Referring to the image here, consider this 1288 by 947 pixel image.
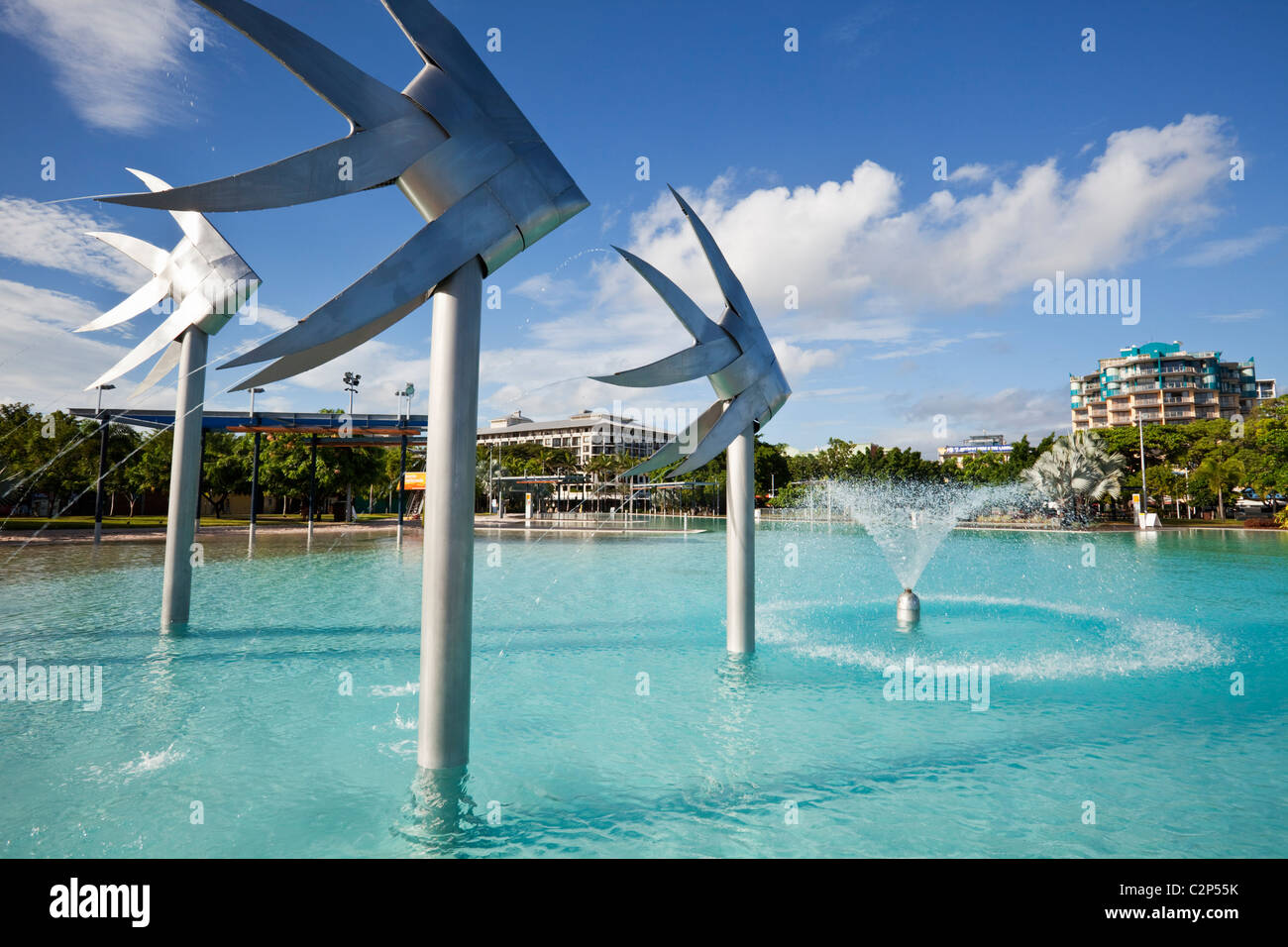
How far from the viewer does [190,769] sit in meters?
6.08

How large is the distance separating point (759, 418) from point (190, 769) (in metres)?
7.71

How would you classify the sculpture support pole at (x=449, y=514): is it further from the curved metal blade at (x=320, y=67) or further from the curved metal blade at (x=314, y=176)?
the curved metal blade at (x=320, y=67)

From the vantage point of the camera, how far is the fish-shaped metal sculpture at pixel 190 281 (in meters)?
10.9

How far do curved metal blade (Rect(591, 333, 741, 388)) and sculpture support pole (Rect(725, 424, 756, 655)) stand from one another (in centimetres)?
122

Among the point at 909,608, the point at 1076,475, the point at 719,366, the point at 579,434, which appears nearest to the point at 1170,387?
the point at 1076,475

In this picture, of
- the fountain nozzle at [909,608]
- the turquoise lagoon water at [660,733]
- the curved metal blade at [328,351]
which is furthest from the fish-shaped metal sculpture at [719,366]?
the fountain nozzle at [909,608]

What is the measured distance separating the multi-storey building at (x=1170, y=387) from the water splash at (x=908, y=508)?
193 ft

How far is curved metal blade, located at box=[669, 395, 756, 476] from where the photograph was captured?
26.7ft

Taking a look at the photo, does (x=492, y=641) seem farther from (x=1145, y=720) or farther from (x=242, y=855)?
(x=1145, y=720)

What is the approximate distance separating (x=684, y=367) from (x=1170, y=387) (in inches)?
5414

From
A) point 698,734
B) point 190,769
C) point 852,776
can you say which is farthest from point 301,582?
point 852,776

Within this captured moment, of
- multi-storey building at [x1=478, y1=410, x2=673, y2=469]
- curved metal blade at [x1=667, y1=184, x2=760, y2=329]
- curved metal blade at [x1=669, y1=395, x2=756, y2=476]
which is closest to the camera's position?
curved metal blade at [x1=669, y1=395, x2=756, y2=476]

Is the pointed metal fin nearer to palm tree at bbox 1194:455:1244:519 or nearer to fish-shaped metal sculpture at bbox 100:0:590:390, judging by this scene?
fish-shaped metal sculpture at bbox 100:0:590:390

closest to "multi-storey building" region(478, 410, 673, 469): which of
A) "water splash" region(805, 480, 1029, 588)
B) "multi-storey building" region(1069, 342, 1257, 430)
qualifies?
"water splash" region(805, 480, 1029, 588)
